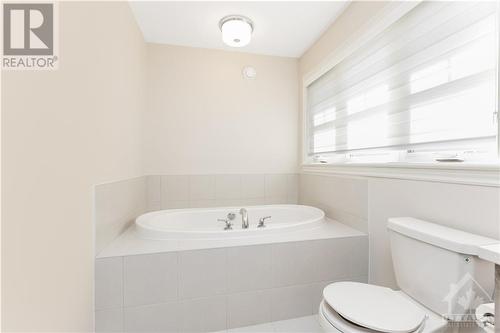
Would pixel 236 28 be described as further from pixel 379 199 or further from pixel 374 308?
pixel 374 308

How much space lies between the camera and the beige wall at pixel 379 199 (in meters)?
1.04

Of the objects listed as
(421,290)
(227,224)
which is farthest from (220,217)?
(421,290)

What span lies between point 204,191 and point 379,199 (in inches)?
69.0

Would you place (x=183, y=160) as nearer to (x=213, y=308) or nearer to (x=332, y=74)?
(x=213, y=308)

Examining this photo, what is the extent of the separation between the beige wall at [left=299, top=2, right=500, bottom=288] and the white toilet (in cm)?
10

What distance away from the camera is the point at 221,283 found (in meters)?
1.47

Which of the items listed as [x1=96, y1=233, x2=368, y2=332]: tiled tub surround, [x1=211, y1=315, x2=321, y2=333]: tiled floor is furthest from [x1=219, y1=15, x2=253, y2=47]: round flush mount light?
[x1=211, y1=315, x2=321, y2=333]: tiled floor

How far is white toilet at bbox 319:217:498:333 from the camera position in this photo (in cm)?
91

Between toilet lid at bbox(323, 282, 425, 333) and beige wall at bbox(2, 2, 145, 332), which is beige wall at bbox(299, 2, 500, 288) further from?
beige wall at bbox(2, 2, 145, 332)

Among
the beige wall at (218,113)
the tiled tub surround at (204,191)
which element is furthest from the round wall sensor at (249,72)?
the tiled tub surround at (204,191)

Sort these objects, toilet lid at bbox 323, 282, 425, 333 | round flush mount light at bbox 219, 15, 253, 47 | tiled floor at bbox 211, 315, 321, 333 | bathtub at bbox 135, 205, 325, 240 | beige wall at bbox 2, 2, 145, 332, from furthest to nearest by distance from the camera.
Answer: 1. round flush mount light at bbox 219, 15, 253, 47
2. bathtub at bbox 135, 205, 325, 240
3. tiled floor at bbox 211, 315, 321, 333
4. toilet lid at bbox 323, 282, 425, 333
5. beige wall at bbox 2, 2, 145, 332

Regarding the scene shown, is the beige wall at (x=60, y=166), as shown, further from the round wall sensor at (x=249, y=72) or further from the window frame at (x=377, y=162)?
the window frame at (x=377, y=162)

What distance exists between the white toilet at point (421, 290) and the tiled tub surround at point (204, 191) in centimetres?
164

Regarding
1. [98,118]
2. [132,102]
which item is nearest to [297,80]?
[132,102]
